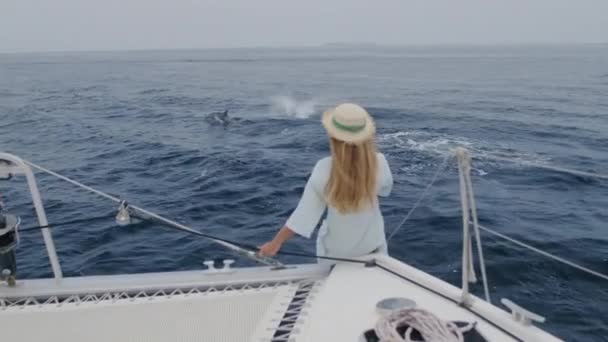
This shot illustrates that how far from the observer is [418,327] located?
9.60 ft

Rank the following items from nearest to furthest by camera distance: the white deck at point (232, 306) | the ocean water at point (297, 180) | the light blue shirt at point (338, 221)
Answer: the white deck at point (232, 306), the light blue shirt at point (338, 221), the ocean water at point (297, 180)

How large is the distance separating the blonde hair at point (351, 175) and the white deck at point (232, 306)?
0.59m

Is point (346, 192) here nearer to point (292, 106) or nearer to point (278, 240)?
point (278, 240)

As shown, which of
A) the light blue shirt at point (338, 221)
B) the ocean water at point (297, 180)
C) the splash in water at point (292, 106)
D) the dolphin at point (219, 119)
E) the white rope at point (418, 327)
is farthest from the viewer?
the splash in water at point (292, 106)

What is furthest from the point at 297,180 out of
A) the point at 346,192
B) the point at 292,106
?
the point at 292,106

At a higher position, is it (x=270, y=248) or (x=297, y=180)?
A: (x=270, y=248)

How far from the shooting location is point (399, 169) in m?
16.3

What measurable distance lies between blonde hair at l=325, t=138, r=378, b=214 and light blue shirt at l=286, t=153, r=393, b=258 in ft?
0.32

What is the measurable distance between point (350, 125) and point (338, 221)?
887mm

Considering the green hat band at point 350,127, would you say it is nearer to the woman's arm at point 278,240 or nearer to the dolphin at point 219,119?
the woman's arm at point 278,240

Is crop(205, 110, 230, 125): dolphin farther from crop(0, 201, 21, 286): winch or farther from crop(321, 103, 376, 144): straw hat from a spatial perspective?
crop(321, 103, 376, 144): straw hat

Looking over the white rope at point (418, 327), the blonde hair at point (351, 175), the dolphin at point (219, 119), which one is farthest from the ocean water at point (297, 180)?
the white rope at point (418, 327)

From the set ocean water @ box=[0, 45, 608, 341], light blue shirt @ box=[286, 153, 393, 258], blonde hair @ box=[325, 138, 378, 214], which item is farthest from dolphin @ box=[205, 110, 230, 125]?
blonde hair @ box=[325, 138, 378, 214]

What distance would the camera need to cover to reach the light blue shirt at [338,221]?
12.6 ft
